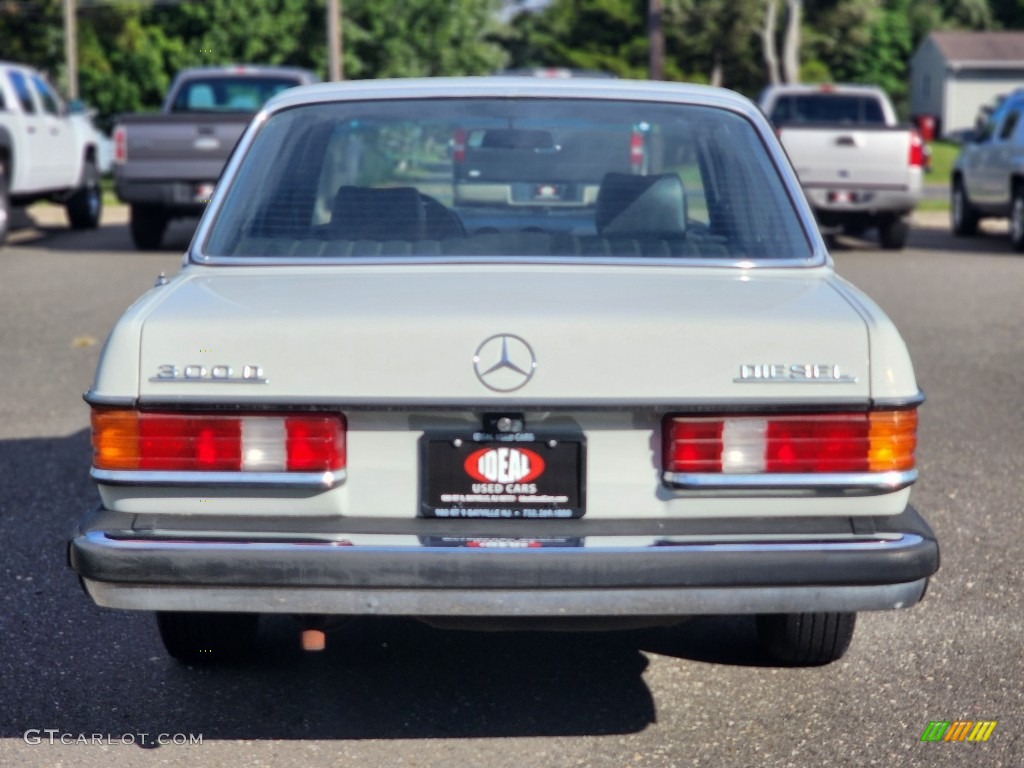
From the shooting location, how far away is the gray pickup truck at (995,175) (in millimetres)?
17703

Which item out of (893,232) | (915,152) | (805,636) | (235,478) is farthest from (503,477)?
(893,232)

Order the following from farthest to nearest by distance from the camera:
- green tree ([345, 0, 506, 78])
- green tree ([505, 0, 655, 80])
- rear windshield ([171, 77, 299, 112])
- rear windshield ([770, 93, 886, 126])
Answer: green tree ([505, 0, 655, 80]) < green tree ([345, 0, 506, 78]) < rear windshield ([770, 93, 886, 126]) < rear windshield ([171, 77, 299, 112])

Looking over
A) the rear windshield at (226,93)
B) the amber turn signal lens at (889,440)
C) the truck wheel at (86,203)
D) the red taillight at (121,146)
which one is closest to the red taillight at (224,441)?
the amber turn signal lens at (889,440)

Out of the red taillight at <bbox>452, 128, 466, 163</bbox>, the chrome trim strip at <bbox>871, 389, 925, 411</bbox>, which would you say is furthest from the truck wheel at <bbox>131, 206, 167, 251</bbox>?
the chrome trim strip at <bbox>871, 389, 925, 411</bbox>

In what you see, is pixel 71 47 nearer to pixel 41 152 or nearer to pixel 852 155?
pixel 41 152

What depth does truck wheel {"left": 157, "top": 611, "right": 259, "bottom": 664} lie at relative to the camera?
14.2ft

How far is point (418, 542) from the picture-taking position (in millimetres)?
3545

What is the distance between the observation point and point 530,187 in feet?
17.0

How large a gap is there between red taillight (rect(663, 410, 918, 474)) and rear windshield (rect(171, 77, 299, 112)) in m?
15.4

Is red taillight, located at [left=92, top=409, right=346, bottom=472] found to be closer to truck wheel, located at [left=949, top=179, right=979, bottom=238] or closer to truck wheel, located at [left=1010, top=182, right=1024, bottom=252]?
truck wheel, located at [left=1010, top=182, right=1024, bottom=252]

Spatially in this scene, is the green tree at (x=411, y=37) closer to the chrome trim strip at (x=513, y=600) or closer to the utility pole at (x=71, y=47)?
the utility pole at (x=71, y=47)

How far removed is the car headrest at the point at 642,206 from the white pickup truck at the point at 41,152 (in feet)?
46.3

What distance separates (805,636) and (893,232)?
14127 millimetres

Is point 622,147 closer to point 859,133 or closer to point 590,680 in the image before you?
point 590,680
